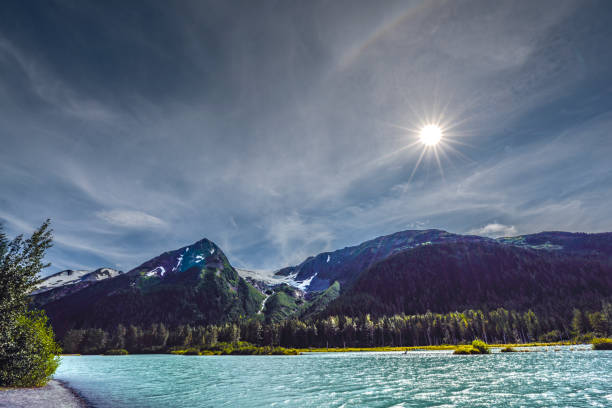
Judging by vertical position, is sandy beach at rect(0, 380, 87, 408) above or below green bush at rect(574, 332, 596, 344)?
above

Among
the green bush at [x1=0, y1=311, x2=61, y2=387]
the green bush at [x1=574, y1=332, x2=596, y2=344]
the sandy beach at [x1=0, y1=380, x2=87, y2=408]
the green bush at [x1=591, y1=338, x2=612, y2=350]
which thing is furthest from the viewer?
the green bush at [x1=574, y1=332, x2=596, y2=344]

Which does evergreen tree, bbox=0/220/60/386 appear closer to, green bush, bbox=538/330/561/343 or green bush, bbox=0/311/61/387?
green bush, bbox=0/311/61/387

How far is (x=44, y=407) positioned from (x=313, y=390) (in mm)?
27856

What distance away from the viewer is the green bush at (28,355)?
105ft

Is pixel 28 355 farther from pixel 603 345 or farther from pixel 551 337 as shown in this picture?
pixel 551 337

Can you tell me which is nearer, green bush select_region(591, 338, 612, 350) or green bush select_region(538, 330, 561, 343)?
green bush select_region(591, 338, 612, 350)

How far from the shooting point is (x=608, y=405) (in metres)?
24.1

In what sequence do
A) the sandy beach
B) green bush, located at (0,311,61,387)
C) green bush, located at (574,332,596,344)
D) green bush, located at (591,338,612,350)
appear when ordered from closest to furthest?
the sandy beach
green bush, located at (0,311,61,387)
green bush, located at (591,338,612,350)
green bush, located at (574,332,596,344)

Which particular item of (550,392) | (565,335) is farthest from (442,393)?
(565,335)

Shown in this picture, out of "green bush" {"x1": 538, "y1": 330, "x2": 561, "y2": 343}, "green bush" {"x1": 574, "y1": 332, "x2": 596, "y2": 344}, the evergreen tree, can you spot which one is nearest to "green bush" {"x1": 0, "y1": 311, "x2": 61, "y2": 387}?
the evergreen tree

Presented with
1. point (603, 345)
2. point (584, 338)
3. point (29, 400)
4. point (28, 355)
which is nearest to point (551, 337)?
point (584, 338)

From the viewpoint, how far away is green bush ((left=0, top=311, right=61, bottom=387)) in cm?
3191

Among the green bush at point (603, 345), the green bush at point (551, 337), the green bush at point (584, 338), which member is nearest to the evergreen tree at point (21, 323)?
the green bush at point (603, 345)

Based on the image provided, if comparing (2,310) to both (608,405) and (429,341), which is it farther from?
(429,341)
